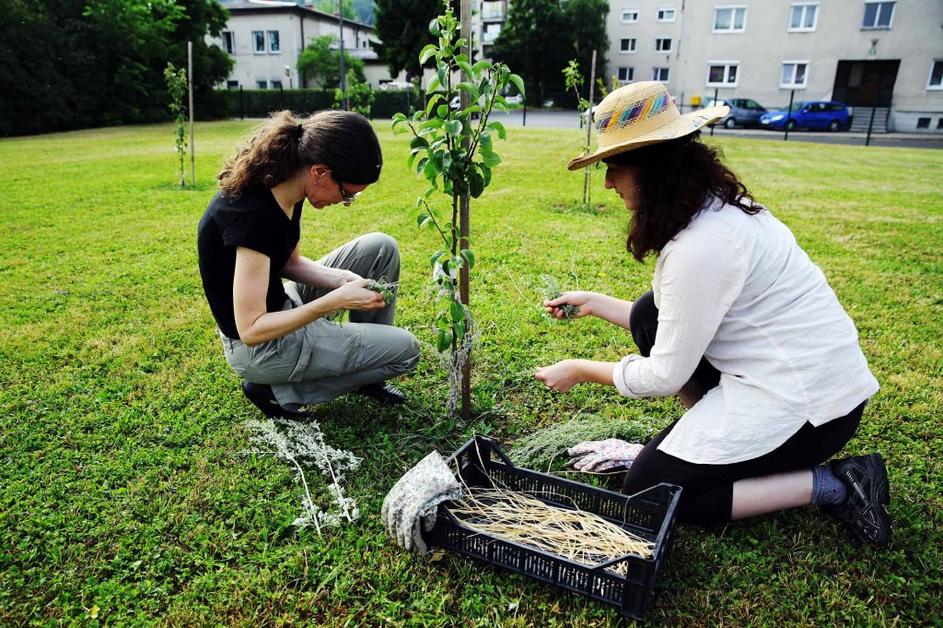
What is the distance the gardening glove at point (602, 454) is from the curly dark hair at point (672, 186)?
2.90 ft

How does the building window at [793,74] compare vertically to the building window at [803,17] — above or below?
below

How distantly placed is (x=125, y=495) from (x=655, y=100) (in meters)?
2.29

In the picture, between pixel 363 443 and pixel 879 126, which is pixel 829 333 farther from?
pixel 879 126

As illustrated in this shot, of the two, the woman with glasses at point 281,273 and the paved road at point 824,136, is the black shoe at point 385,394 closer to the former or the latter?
the woman with glasses at point 281,273

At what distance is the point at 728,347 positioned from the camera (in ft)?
6.59

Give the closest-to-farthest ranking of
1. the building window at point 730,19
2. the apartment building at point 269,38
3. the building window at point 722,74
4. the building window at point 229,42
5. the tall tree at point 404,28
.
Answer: the building window at point 730,19
the building window at point 722,74
the tall tree at point 404,28
the apartment building at point 269,38
the building window at point 229,42

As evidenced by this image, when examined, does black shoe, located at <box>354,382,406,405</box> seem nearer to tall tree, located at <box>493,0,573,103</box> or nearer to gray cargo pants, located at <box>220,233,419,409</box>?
gray cargo pants, located at <box>220,233,419,409</box>

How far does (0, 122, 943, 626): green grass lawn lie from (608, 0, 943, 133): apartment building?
2493cm

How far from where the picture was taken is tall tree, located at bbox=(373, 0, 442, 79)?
32031 mm

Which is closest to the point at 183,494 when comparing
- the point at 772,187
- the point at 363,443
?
the point at 363,443

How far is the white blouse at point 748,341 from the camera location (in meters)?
1.84

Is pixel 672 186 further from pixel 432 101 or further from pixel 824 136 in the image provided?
pixel 824 136

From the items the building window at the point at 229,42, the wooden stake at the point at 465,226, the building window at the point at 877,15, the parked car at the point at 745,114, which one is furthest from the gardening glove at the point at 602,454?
the building window at the point at 229,42

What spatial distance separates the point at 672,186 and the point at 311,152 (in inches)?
50.2
